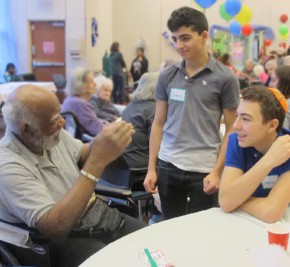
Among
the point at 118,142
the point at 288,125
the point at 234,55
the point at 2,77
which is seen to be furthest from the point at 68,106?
the point at 234,55

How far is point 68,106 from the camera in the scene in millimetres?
4039

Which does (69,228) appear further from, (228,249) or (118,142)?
(228,249)

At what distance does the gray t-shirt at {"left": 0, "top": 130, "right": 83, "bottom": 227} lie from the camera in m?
1.52

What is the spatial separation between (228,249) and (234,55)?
11.1 meters

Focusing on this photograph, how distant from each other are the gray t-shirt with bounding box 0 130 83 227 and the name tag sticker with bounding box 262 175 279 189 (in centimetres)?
83

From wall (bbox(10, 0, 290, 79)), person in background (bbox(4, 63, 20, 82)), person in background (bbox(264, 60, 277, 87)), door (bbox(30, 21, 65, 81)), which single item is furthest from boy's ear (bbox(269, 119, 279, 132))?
wall (bbox(10, 0, 290, 79))

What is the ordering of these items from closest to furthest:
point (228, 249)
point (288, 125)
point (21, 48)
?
point (228, 249) < point (288, 125) < point (21, 48)

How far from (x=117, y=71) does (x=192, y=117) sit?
28.0ft

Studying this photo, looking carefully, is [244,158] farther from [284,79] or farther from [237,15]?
[237,15]

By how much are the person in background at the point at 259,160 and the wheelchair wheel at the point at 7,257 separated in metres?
0.83

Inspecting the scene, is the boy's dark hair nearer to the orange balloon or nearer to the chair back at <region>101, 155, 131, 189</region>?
the chair back at <region>101, 155, 131, 189</region>

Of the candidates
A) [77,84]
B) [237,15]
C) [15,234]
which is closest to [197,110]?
[15,234]

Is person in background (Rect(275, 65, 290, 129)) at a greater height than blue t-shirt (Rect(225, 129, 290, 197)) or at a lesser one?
greater

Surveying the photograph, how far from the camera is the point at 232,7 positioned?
9250 millimetres
